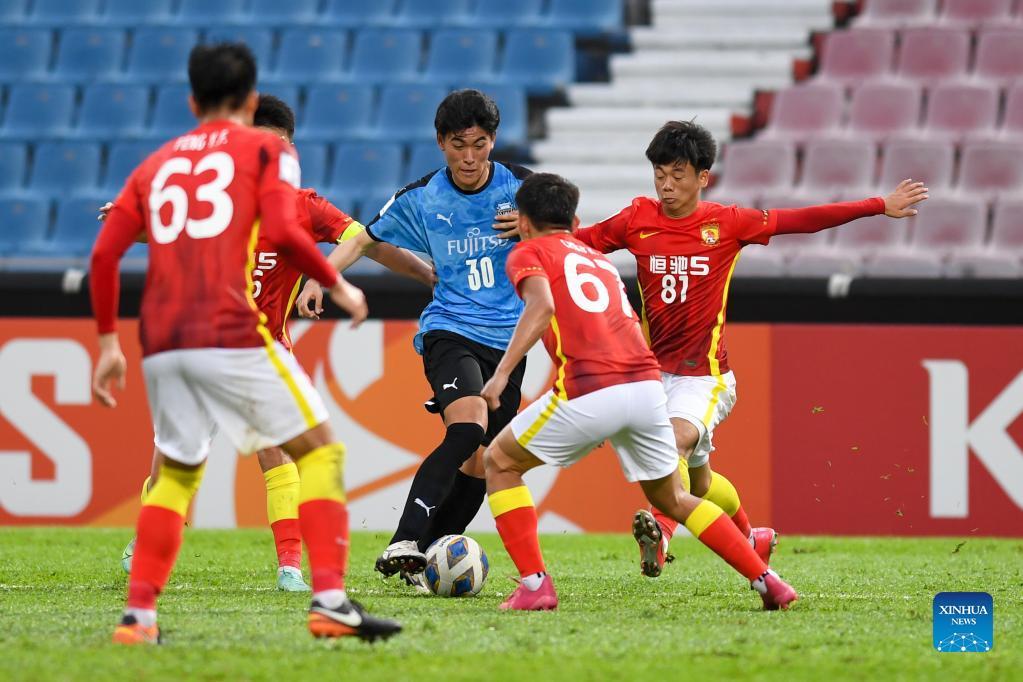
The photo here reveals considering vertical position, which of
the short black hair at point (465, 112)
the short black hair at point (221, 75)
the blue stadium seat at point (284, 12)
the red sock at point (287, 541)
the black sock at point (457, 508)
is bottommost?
the red sock at point (287, 541)

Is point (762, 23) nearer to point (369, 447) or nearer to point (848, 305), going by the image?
point (848, 305)

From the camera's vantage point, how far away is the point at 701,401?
257 inches

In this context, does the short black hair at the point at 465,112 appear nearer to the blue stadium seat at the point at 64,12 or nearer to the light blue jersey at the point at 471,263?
the light blue jersey at the point at 471,263

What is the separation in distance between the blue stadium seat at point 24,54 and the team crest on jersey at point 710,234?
35.8 ft

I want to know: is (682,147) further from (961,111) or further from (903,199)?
(961,111)

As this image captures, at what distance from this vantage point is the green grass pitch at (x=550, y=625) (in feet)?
13.9

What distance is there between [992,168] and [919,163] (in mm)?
574

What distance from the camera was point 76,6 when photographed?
16.5 meters

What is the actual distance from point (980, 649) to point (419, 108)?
34.4 ft

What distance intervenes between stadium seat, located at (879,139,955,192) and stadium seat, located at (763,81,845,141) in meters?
0.89

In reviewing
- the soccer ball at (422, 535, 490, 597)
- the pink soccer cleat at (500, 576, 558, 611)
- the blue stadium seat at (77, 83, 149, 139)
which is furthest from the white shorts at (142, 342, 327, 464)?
the blue stadium seat at (77, 83, 149, 139)

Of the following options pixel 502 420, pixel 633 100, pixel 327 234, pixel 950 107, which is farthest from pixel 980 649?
pixel 633 100

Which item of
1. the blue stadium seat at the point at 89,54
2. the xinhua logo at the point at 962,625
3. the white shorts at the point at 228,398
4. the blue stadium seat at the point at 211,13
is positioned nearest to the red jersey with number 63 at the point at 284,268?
the white shorts at the point at 228,398

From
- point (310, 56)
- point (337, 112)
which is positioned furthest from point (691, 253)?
point (310, 56)
